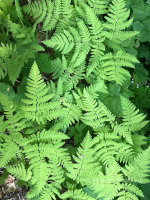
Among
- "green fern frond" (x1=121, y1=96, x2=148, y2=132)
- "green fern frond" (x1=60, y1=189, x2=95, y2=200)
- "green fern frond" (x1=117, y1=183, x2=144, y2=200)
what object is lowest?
"green fern frond" (x1=60, y1=189, x2=95, y2=200)

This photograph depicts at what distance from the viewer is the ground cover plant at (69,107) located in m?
2.87

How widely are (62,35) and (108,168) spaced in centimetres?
214

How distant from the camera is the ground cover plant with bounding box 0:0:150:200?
9.41 ft

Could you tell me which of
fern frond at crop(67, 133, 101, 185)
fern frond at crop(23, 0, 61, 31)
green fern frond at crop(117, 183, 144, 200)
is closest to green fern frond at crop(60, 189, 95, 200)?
fern frond at crop(67, 133, 101, 185)

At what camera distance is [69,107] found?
129 inches

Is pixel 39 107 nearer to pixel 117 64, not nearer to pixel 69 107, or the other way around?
pixel 69 107

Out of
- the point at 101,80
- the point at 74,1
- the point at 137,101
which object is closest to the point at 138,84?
the point at 137,101

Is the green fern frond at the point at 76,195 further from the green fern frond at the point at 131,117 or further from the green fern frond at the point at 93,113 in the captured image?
the green fern frond at the point at 131,117

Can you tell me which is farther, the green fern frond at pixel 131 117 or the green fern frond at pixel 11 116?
the green fern frond at pixel 131 117

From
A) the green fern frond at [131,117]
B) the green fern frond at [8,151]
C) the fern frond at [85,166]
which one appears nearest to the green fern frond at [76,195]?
the fern frond at [85,166]

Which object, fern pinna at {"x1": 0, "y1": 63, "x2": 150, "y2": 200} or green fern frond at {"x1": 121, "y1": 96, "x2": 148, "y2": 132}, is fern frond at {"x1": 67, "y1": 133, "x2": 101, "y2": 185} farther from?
green fern frond at {"x1": 121, "y1": 96, "x2": 148, "y2": 132}

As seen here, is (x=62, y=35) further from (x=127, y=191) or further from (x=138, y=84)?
(x=127, y=191)

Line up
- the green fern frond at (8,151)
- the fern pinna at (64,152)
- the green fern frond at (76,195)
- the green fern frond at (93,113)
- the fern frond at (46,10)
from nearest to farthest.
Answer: the green fern frond at (8,151), the fern pinna at (64,152), the green fern frond at (76,195), the green fern frond at (93,113), the fern frond at (46,10)

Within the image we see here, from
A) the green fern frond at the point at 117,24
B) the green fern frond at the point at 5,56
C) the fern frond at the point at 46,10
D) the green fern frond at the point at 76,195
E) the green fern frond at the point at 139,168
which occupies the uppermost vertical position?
the green fern frond at the point at 117,24
